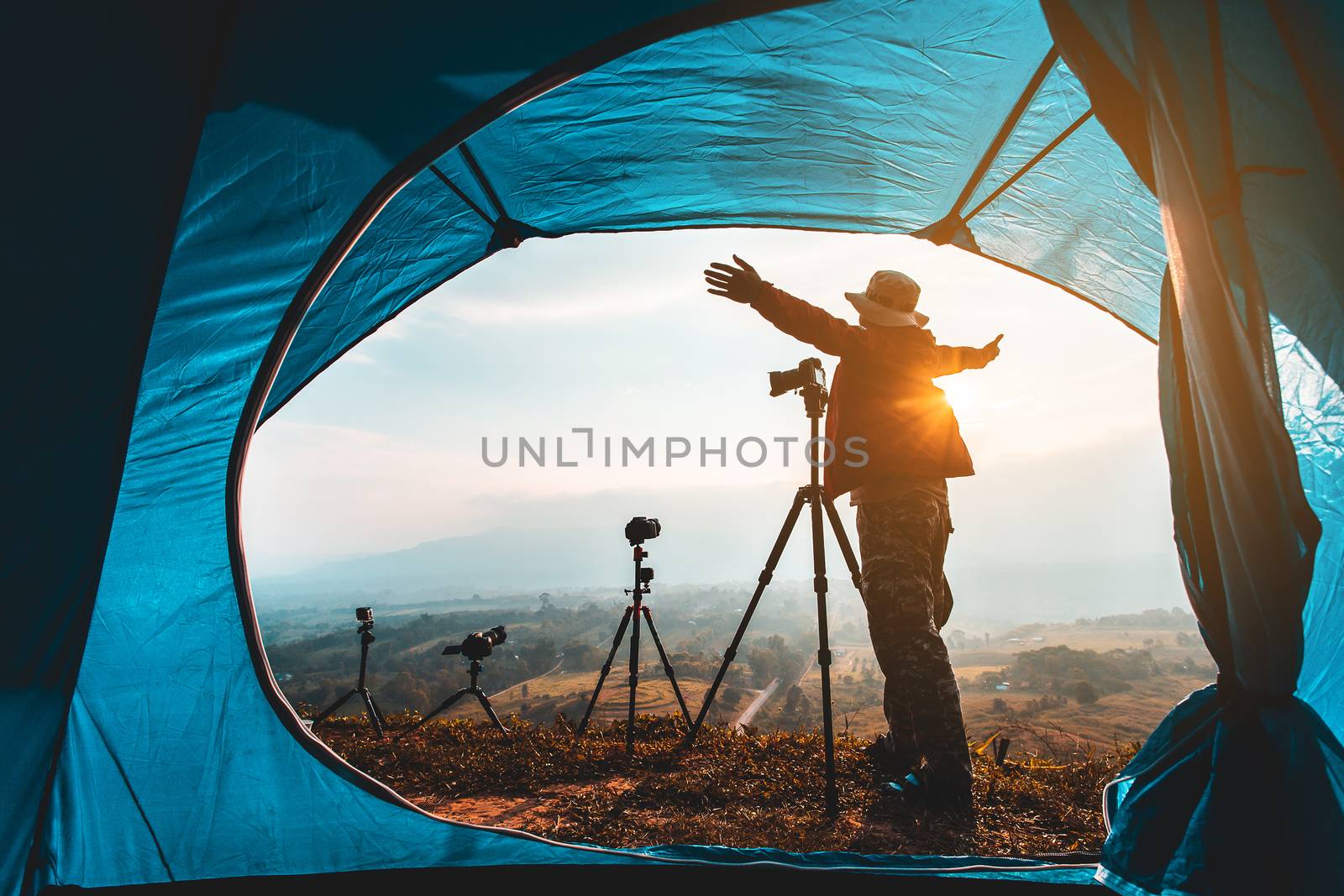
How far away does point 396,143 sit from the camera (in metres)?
2.25

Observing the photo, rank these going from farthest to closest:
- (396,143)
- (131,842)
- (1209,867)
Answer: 1. (396,143)
2. (131,842)
3. (1209,867)

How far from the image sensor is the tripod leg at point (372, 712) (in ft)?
15.4

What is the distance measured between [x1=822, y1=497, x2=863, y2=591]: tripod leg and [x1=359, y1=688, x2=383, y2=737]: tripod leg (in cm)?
390

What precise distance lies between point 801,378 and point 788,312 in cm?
47

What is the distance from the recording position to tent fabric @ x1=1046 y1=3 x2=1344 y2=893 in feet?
4.63

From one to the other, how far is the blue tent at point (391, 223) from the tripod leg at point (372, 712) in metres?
2.73

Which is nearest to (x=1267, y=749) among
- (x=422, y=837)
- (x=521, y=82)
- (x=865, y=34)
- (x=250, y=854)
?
(x=422, y=837)

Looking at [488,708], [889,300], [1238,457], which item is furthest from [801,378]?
[488,708]

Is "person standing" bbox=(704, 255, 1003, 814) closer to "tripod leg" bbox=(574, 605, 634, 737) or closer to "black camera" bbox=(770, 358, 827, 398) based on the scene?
"black camera" bbox=(770, 358, 827, 398)

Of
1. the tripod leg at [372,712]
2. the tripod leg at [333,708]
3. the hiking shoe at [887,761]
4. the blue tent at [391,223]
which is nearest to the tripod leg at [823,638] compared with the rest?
the hiking shoe at [887,761]

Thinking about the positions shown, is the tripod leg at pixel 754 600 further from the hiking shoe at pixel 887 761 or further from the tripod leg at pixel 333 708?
the tripod leg at pixel 333 708

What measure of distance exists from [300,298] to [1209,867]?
3.40 m

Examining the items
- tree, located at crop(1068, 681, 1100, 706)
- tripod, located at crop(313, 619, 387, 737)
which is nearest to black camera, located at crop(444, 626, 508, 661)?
tripod, located at crop(313, 619, 387, 737)

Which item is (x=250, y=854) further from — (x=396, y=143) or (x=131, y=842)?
(x=396, y=143)
